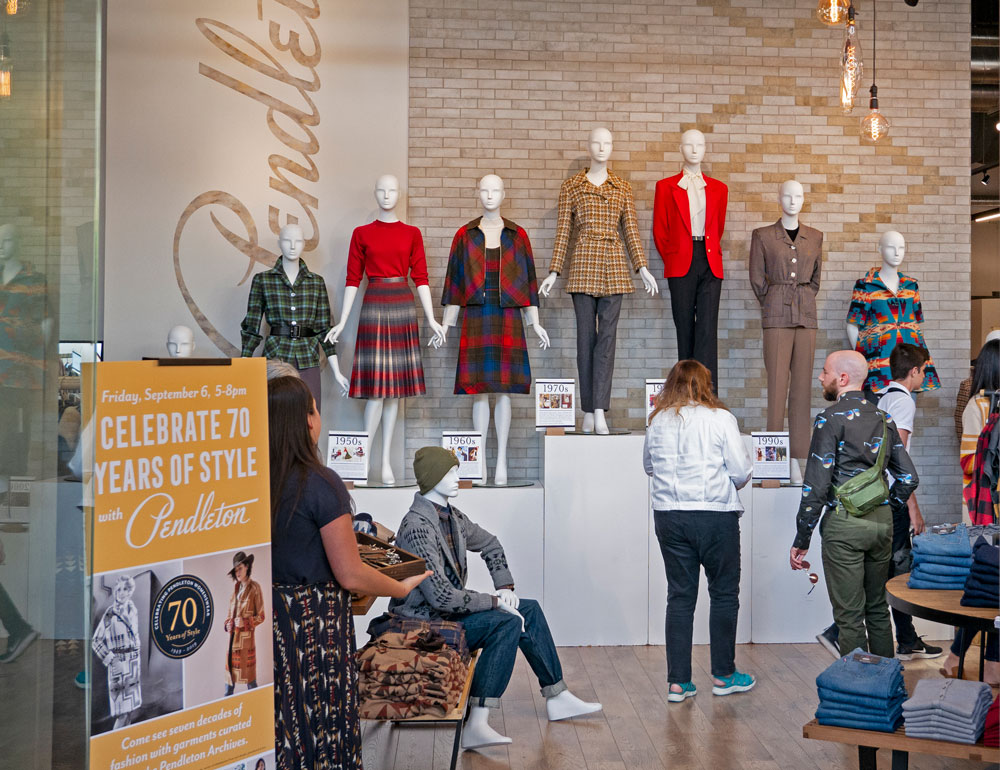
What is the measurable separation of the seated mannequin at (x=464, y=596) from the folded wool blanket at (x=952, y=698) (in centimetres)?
131

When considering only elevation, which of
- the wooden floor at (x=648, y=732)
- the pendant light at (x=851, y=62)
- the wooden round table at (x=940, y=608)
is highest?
the pendant light at (x=851, y=62)

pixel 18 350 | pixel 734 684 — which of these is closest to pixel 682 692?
pixel 734 684

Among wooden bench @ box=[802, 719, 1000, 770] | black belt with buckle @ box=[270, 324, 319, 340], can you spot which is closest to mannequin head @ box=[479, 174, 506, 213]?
black belt with buckle @ box=[270, 324, 319, 340]

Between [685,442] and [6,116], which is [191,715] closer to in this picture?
[6,116]

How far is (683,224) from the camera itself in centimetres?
570

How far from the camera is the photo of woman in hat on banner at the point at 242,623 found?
2.32m

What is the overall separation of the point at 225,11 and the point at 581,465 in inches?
136

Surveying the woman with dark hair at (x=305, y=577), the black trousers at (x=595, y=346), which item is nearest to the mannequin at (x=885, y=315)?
the black trousers at (x=595, y=346)

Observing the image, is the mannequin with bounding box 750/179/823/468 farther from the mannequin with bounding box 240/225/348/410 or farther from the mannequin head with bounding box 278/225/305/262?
the mannequin head with bounding box 278/225/305/262

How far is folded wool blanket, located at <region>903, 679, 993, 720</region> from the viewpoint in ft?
8.65

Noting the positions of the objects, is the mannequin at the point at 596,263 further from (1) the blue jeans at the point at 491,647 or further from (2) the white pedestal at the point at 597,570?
(1) the blue jeans at the point at 491,647

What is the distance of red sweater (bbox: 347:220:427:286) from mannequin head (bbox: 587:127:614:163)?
1075 millimetres

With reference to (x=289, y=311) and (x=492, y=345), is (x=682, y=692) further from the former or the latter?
(x=289, y=311)

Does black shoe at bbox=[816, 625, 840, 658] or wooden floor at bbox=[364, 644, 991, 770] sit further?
black shoe at bbox=[816, 625, 840, 658]
